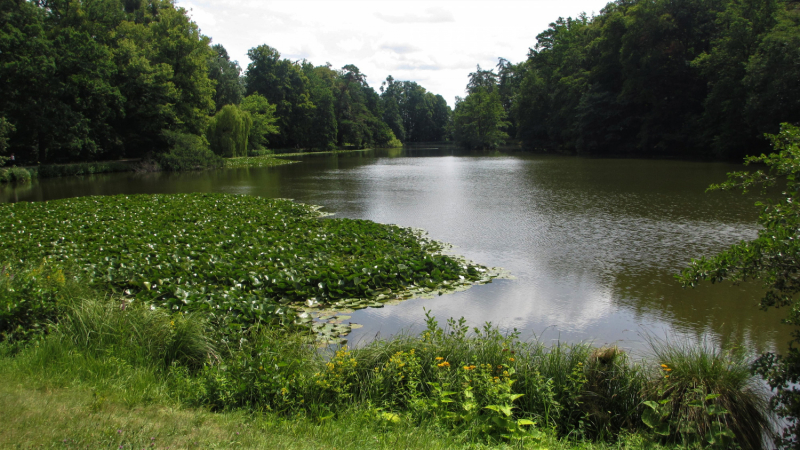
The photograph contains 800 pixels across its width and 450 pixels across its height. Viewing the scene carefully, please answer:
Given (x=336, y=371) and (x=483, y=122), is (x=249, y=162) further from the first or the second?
(x=336, y=371)

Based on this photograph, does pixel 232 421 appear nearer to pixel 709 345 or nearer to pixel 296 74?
pixel 709 345

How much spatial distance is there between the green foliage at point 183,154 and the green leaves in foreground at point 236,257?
2617cm

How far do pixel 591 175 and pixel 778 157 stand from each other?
25.2m

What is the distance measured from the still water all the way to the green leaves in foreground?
0.86m

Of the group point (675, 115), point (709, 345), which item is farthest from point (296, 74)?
point (709, 345)

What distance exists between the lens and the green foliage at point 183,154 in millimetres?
38906

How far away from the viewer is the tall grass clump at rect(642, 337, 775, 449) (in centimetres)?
385

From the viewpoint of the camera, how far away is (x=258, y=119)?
183 feet

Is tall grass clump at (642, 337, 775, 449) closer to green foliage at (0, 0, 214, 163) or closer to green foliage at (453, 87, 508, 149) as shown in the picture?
green foliage at (0, 0, 214, 163)

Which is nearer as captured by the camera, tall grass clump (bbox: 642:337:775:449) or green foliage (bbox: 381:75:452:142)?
tall grass clump (bbox: 642:337:775:449)

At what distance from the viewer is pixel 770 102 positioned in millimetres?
A: 30859

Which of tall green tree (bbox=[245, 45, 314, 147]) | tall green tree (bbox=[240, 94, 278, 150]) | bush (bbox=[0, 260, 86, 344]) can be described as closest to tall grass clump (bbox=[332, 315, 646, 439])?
bush (bbox=[0, 260, 86, 344])

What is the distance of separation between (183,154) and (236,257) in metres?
33.7

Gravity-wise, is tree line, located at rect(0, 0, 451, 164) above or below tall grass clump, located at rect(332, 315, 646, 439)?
above
